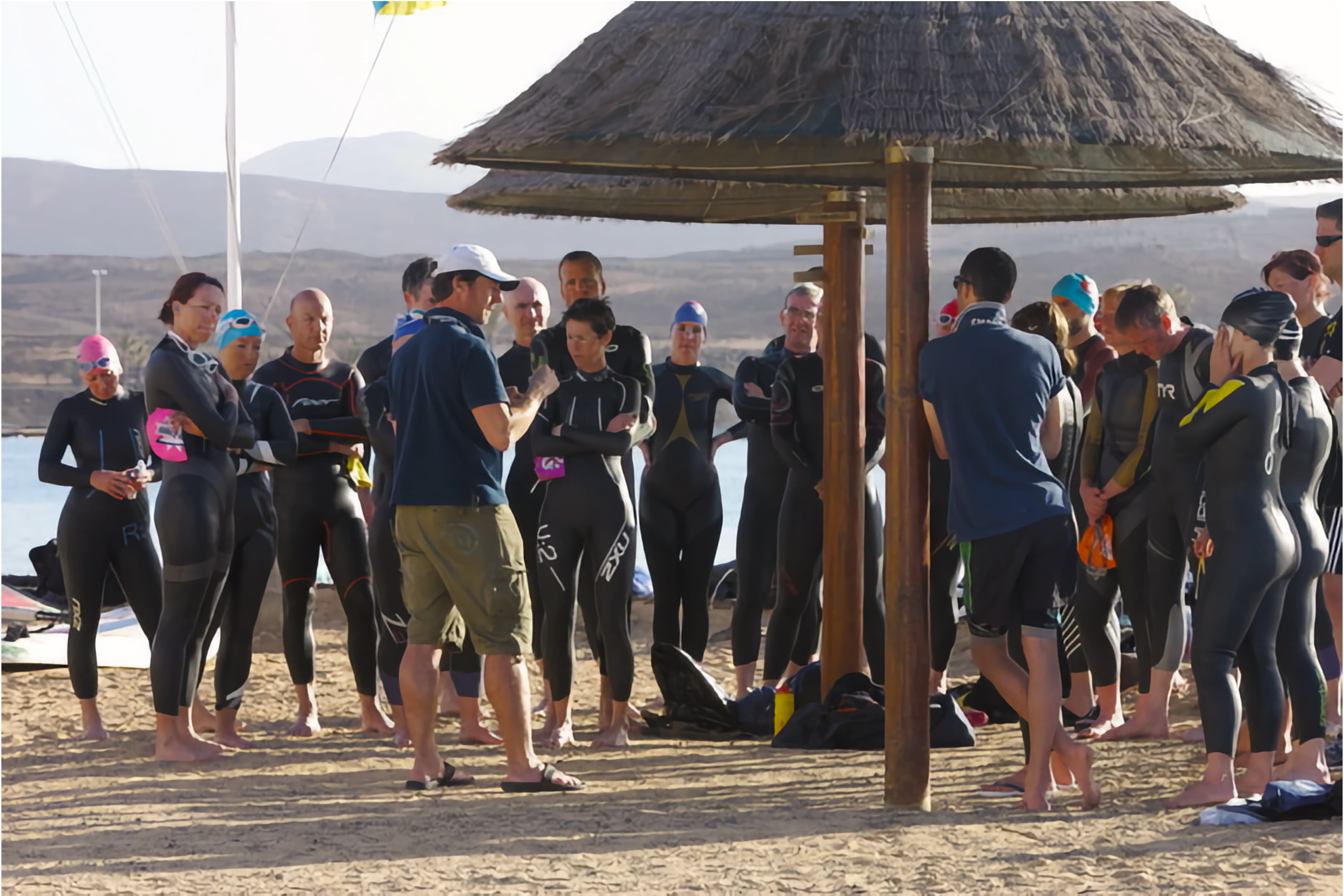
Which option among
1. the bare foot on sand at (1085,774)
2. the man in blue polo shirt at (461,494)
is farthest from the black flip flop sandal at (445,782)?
the bare foot on sand at (1085,774)

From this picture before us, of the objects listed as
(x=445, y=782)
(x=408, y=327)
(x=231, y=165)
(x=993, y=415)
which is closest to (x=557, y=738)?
(x=445, y=782)

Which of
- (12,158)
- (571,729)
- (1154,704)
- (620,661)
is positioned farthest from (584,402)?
(12,158)

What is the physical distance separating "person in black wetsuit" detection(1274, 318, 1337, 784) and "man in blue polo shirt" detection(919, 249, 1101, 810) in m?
0.84

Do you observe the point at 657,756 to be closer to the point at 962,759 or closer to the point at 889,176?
the point at 962,759

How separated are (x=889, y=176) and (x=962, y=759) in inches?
102

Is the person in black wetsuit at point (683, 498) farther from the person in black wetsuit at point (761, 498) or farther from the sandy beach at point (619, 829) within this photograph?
the sandy beach at point (619, 829)

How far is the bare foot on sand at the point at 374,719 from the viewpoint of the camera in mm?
6875

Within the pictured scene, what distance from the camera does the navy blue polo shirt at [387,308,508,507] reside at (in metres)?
5.22

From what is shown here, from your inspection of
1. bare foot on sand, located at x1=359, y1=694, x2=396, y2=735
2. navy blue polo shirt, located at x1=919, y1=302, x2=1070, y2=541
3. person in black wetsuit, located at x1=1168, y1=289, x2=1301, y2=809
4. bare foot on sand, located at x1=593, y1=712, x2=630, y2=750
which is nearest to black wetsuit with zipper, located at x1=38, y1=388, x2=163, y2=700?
bare foot on sand, located at x1=359, y1=694, x2=396, y2=735

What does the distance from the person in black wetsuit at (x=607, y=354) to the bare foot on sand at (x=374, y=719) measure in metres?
1.08

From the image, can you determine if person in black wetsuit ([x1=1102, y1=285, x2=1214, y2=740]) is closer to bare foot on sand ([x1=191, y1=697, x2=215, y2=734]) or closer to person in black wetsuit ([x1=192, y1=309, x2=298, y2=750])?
person in black wetsuit ([x1=192, y1=309, x2=298, y2=750])

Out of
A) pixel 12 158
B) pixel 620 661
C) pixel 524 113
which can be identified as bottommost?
pixel 620 661

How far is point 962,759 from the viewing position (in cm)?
612

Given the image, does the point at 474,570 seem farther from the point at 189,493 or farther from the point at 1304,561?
the point at 1304,561
